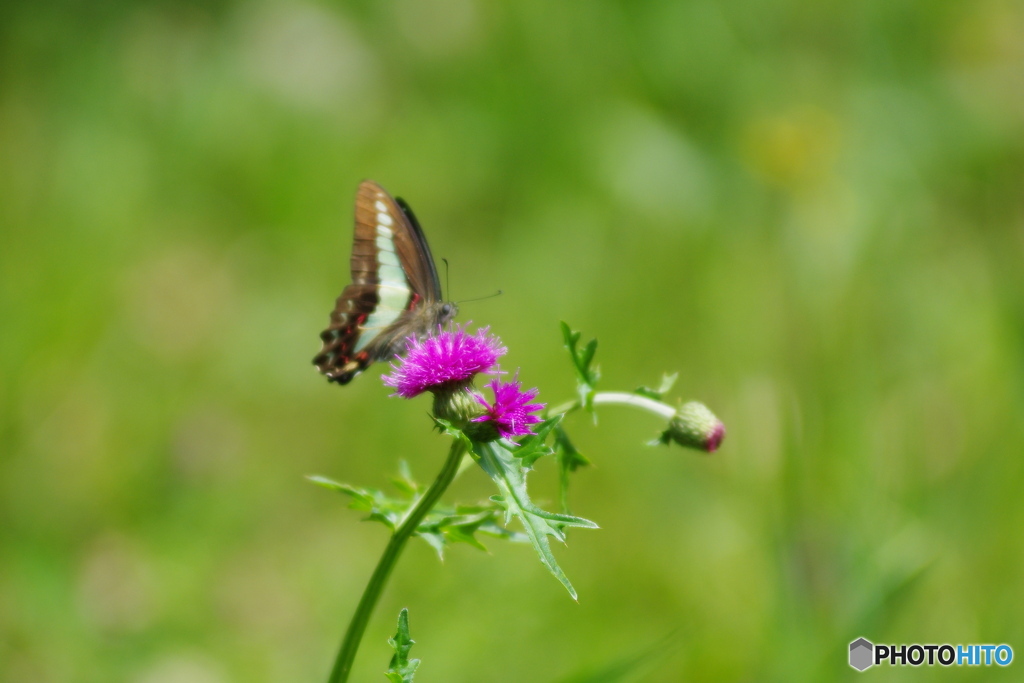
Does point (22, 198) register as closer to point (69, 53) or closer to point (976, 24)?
point (69, 53)

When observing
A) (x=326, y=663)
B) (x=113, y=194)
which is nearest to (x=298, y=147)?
(x=113, y=194)

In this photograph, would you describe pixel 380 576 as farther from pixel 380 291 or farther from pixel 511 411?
pixel 380 291

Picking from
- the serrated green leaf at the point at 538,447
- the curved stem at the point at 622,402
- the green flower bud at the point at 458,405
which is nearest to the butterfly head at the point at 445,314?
the green flower bud at the point at 458,405

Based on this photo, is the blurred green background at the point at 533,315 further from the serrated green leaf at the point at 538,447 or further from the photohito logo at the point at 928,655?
the serrated green leaf at the point at 538,447

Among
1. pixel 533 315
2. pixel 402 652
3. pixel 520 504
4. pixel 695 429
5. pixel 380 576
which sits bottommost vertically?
pixel 402 652

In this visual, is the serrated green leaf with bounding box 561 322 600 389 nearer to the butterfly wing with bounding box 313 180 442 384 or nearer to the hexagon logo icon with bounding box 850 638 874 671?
the butterfly wing with bounding box 313 180 442 384

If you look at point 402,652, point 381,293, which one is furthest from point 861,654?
point 381,293
